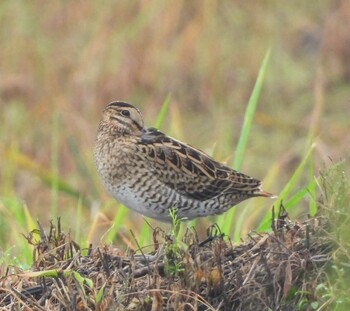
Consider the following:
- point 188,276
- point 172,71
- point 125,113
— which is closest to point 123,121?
point 125,113

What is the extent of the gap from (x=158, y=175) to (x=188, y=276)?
64.3 inches

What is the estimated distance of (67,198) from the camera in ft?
32.8

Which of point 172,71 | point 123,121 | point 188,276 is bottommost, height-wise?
point 172,71

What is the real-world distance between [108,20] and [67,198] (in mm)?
2311

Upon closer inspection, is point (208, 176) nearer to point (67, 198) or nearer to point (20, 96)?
point (67, 198)

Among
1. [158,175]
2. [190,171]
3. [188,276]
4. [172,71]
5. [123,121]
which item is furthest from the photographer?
[172,71]

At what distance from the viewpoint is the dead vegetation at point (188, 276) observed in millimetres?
4336

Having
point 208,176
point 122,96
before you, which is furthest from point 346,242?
point 122,96

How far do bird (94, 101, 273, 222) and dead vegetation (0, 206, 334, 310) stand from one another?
3.60 ft

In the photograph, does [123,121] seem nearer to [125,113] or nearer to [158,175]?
[125,113]

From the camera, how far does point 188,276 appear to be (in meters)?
4.41

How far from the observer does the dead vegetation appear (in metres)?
4.34

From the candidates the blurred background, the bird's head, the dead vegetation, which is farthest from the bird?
the blurred background

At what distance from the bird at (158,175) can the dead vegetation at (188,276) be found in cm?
110
